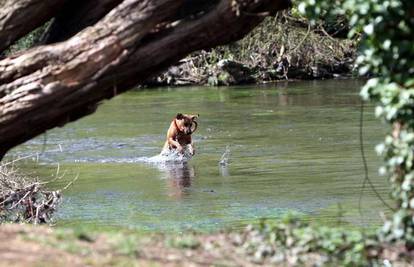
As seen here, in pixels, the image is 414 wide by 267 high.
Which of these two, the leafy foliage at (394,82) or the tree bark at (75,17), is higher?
the tree bark at (75,17)

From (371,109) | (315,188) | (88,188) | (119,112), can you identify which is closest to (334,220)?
(315,188)

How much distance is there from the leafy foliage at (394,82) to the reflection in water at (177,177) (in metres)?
12.2

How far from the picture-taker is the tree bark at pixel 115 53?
29.7 feet

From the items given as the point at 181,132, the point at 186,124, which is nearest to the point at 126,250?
the point at 186,124

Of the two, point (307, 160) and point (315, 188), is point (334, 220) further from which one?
point (307, 160)

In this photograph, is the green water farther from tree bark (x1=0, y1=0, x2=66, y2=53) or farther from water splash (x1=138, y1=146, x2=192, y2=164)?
tree bark (x1=0, y1=0, x2=66, y2=53)

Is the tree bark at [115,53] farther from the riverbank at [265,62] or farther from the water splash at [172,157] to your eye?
the riverbank at [265,62]

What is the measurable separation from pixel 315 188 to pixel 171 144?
650 cm

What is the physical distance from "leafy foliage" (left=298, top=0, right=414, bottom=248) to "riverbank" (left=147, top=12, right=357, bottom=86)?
4135 cm

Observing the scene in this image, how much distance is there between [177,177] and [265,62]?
28.9 metres

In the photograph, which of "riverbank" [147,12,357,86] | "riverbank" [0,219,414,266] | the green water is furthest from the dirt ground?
"riverbank" [147,12,357,86]

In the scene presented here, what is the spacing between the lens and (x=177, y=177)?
23297mm

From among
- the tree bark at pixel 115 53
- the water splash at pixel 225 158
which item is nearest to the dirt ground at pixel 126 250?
the tree bark at pixel 115 53

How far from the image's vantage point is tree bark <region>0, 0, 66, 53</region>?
32.4 feet
